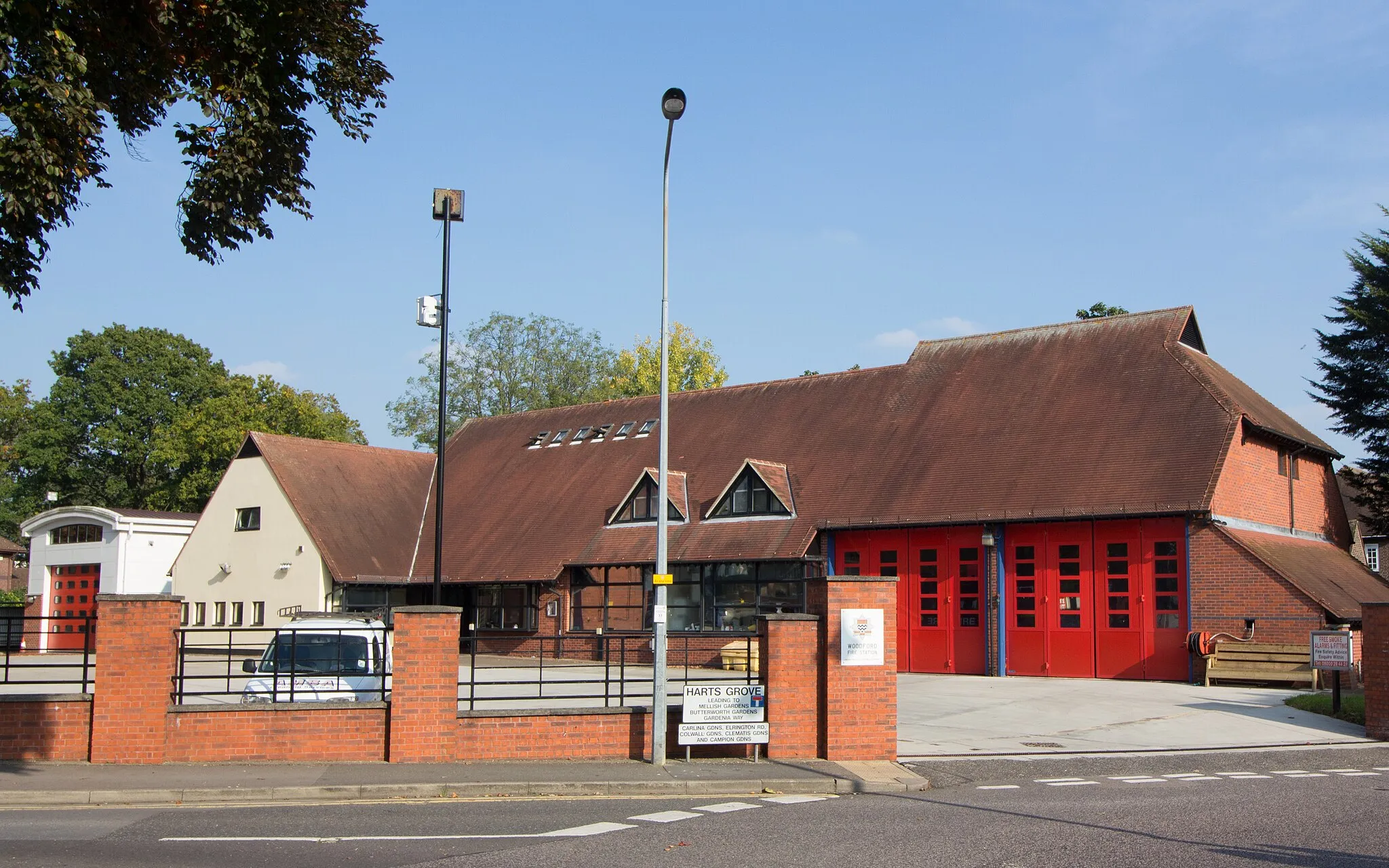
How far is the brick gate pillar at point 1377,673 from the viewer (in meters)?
17.7

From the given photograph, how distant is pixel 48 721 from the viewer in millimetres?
14625

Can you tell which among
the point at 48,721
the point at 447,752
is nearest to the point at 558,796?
the point at 447,752

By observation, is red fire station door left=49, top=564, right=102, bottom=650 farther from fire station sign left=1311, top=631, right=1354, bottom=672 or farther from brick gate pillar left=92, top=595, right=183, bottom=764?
fire station sign left=1311, top=631, right=1354, bottom=672

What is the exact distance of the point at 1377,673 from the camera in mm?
17719

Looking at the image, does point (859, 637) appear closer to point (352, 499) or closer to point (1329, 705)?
point (1329, 705)

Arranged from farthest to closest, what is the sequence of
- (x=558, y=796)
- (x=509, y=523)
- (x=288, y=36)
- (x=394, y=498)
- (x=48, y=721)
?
(x=394, y=498) → (x=509, y=523) → (x=48, y=721) → (x=558, y=796) → (x=288, y=36)

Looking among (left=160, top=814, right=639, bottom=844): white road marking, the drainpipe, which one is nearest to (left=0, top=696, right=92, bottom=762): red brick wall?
(left=160, top=814, right=639, bottom=844): white road marking

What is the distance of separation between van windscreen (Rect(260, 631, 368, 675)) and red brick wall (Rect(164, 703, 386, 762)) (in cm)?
141

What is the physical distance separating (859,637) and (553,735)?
12.9 ft

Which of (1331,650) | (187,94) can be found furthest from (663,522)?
(1331,650)

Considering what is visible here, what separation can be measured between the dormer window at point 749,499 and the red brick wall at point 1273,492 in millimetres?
10330

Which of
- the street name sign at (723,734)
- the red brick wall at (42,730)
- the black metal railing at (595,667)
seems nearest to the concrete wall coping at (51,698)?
the red brick wall at (42,730)

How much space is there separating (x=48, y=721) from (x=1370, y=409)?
37.4 m

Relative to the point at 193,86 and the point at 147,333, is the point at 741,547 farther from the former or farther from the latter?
the point at 147,333
